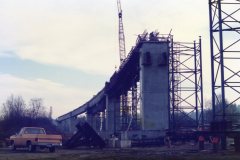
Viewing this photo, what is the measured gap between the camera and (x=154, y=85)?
4738cm

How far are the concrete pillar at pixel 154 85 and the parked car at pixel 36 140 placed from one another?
16796 millimetres

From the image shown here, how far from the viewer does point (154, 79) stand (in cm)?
4753

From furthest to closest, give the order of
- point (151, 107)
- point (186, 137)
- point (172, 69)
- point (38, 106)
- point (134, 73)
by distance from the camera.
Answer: point (38, 106)
point (134, 73)
point (172, 69)
point (151, 107)
point (186, 137)

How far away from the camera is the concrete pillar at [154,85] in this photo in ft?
154

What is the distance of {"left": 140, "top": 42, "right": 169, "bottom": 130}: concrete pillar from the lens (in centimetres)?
4691

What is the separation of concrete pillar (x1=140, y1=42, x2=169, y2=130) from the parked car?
16.8 m

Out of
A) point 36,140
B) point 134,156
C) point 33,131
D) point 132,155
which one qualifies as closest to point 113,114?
point 33,131

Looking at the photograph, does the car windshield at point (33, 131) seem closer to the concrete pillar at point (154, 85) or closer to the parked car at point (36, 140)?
the parked car at point (36, 140)

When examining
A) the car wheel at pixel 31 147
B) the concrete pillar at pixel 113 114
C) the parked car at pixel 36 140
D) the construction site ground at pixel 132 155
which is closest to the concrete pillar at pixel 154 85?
the parked car at pixel 36 140

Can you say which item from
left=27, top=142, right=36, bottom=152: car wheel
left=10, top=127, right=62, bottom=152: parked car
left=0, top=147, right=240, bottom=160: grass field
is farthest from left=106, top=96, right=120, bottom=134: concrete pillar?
left=0, top=147, right=240, bottom=160: grass field

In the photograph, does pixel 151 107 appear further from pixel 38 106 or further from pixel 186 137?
pixel 38 106

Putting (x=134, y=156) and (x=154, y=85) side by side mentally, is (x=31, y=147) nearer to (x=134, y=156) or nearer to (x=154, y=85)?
(x=134, y=156)

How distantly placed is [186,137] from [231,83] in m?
6.12

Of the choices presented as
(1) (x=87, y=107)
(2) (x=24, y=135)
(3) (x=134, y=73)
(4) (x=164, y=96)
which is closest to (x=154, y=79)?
(4) (x=164, y=96)
